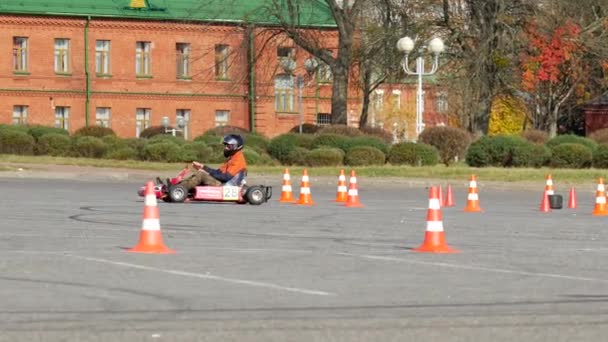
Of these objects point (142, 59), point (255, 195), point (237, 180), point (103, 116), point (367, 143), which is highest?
point (142, 59)

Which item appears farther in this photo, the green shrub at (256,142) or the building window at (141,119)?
the building window at (141,119)

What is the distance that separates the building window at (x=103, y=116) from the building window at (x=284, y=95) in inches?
347

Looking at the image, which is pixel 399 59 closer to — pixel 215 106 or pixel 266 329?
pixel 215 106

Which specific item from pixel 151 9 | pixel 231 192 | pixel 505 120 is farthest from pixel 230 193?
pixel 505 120

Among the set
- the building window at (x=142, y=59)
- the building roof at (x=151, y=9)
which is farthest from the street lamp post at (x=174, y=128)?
the building roof at (x=151, y=9)

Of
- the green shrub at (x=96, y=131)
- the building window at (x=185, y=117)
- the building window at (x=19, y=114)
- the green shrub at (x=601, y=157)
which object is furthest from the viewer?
the building window at (x=185, y=117)

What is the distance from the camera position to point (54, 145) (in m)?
50.6

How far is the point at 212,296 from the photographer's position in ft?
39.1

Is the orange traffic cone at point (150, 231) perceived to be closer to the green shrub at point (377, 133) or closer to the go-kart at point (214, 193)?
the go-kart at point (214, 193)

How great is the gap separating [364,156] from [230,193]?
1960cm

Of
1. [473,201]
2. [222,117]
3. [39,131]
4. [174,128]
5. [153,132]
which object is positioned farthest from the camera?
[222,117]

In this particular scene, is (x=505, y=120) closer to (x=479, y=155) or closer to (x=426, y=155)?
(x=426, y=155)

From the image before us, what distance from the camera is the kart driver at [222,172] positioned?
26.1 m

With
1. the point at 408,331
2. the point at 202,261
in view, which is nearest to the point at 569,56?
the point at 202,261
